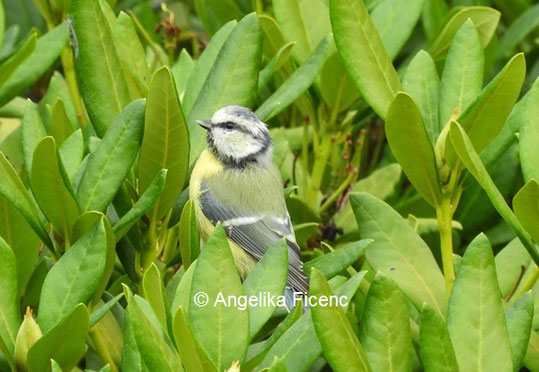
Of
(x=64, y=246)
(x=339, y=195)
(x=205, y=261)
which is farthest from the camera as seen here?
(x=339, y=195)

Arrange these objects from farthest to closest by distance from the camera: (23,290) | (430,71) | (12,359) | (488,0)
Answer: (488,0), (430,71), (23,290), (12,359)

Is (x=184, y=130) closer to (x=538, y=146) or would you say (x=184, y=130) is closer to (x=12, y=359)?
(x=12, y=359)

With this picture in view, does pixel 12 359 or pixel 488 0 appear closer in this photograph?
pixel 12 359

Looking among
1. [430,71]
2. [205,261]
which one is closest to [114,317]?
[205,261]

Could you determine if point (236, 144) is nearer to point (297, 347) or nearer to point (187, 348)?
point (297, 347)

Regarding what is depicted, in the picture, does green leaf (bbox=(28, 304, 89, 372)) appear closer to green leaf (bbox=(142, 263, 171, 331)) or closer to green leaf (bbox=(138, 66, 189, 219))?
green leaf (bbox=(142, 263, 171, 331))

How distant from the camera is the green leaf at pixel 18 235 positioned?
2.27 m

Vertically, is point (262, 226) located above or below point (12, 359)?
below

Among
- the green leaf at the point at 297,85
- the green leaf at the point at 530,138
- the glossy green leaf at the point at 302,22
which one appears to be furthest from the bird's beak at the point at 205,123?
the green leaf at the point at 530,138

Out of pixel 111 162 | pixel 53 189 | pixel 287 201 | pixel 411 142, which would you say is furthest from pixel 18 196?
pixel 287 201

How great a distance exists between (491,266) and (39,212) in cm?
104

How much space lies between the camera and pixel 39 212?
7.44 feet

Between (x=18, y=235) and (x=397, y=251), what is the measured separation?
0.92 metres

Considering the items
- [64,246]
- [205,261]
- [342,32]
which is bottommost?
[64,246]
